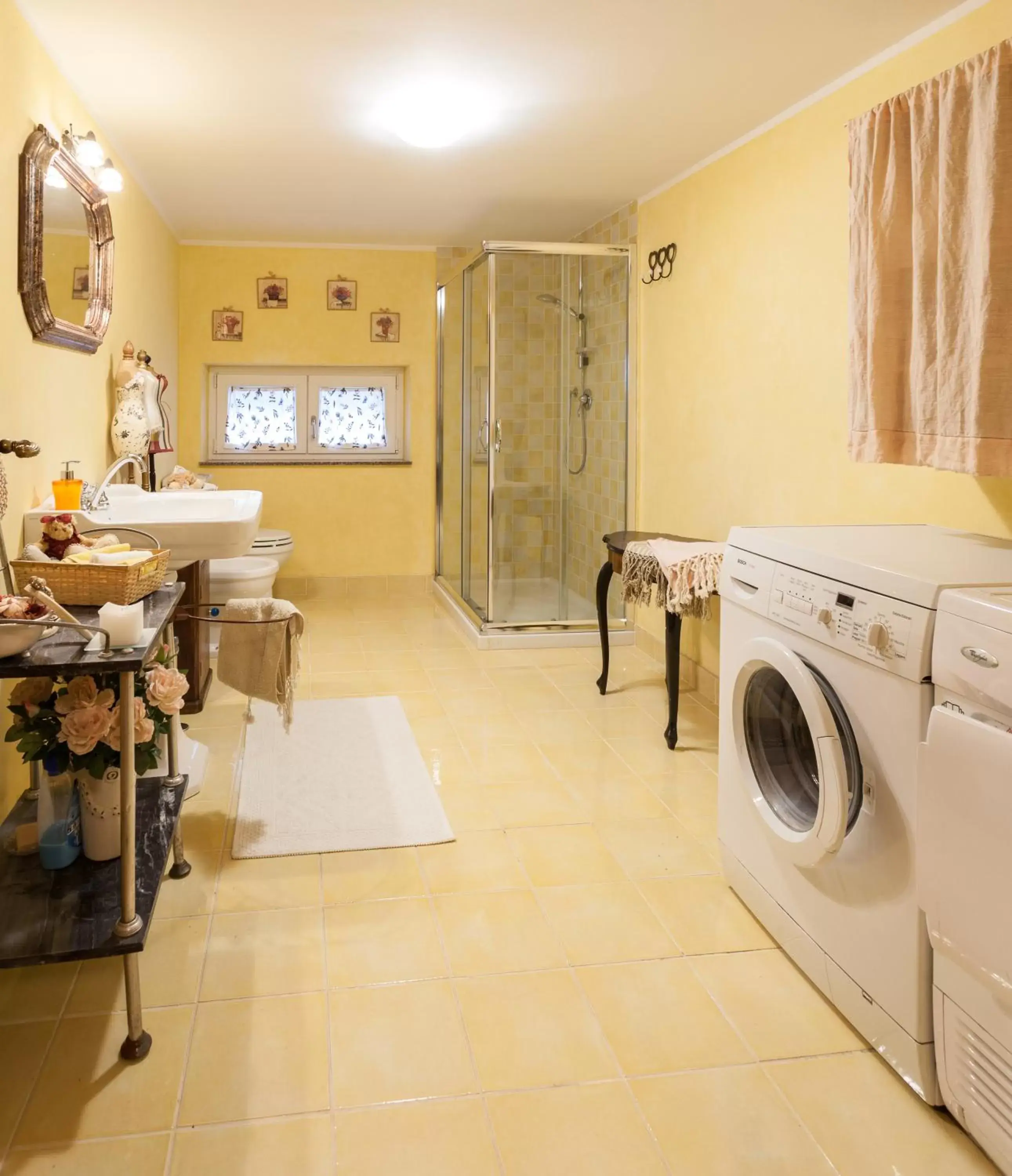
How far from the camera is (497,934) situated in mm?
2191

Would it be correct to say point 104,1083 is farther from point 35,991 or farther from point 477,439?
point 477,439

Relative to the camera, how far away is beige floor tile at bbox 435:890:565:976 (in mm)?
2072

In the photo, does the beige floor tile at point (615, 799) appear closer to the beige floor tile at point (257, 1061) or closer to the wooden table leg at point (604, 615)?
the wooden table leg at point (604, 615)

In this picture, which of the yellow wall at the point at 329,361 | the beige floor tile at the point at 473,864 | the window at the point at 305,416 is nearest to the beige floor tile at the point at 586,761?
the beige floor tile at the point at 473,864

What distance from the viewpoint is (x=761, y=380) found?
11.6 ft

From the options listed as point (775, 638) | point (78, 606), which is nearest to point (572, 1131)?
point (775, 638)

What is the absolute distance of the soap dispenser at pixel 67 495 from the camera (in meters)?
2.85

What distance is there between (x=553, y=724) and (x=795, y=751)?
5.42ft

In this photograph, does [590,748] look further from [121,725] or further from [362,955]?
[121,725]

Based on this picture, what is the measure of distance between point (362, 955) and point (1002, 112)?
214cm

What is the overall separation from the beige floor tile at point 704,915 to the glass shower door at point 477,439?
251 centimetres

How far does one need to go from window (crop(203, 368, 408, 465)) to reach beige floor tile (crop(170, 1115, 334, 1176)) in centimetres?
477

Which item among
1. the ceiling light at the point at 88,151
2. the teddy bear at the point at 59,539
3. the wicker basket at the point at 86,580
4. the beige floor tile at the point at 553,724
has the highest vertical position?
the ceiling light at the point at 88,151

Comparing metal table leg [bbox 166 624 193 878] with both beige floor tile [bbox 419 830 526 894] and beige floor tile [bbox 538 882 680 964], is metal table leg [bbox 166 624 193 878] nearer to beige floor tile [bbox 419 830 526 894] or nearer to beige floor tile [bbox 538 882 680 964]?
beige floor tile [bbox 419 830 526 894]
